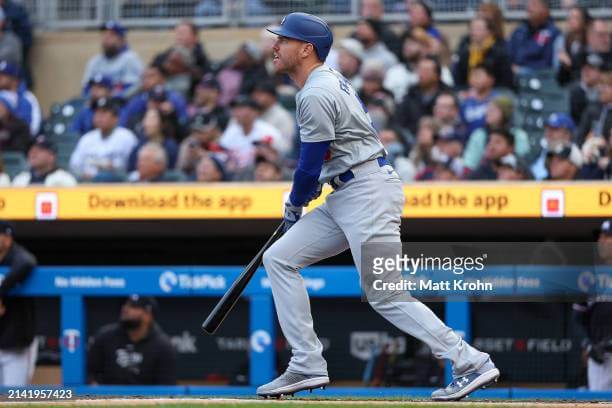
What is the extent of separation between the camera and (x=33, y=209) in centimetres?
824

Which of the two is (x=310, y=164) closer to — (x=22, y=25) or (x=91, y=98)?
(x=91, y=98)

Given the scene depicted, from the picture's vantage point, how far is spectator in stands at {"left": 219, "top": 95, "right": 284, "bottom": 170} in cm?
961

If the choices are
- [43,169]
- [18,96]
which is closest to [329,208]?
[43,169]

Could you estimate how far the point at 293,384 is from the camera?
5.12 m

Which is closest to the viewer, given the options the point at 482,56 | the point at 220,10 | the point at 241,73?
the point at 482,56

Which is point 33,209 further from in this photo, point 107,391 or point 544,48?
point 544,48

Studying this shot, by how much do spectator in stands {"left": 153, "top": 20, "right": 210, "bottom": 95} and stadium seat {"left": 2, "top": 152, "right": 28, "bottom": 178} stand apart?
160cm

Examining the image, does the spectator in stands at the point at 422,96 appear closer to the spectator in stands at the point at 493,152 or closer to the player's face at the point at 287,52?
the spectator in stands at the point at 493,152

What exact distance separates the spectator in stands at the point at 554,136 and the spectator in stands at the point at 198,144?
250 centimetres

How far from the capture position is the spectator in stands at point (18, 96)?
432 inches

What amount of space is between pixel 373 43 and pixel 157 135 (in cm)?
206

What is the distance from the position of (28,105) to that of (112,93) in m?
0.76

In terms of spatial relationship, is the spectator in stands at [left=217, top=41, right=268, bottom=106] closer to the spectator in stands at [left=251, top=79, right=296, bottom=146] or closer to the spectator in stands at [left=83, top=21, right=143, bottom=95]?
the spectator in stands at [left=251, top=79, right=296, bottom=146]

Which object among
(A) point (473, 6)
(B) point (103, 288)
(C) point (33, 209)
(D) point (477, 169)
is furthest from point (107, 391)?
(A) point (473, 6)
